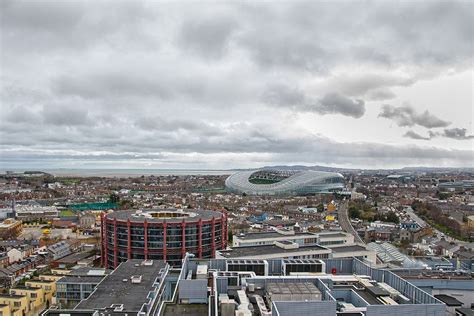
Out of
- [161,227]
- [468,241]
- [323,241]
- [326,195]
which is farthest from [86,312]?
[326,195]

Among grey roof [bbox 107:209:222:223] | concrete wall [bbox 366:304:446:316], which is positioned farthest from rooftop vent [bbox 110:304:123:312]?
grey roof [bbox 107:209:222:223]

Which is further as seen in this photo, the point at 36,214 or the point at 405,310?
the point at 36,214

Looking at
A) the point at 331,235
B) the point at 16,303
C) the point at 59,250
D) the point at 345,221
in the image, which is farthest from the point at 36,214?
the point at 345,221

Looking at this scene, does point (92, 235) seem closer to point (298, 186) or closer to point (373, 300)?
point (373, 300)

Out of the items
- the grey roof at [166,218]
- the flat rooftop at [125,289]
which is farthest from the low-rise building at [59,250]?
the flat rooftop at [125,289]

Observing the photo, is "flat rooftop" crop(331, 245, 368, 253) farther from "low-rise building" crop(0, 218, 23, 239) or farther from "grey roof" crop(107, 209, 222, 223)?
"low-rise building" crop(0, 218, 23, 239)

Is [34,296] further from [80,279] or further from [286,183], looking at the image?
[286,183]
